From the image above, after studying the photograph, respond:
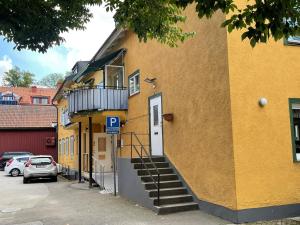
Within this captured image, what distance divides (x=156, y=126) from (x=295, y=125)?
5328 mm

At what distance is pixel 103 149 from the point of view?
21.6 meters

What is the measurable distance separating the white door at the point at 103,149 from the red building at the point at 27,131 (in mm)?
19036

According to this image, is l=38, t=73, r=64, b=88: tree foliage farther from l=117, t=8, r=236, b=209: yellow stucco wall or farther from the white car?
l=117, t=8, r=236, b=209: yellow stucco wall

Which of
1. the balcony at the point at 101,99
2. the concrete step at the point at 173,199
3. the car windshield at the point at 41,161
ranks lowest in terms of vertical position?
the concrete step at the point at 173,199

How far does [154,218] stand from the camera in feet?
30.8

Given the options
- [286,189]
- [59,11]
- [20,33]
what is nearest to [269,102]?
[286,189]

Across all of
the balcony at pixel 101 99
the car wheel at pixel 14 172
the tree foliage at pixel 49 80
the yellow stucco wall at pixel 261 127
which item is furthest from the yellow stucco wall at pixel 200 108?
the tree foliage at pixel 49 80

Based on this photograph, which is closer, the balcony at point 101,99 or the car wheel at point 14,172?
the balcony at point 101,99

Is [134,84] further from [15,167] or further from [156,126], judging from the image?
[15,167]

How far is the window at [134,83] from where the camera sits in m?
16.1

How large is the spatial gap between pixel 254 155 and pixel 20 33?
251 inches

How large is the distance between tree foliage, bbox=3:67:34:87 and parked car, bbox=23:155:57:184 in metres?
57.9

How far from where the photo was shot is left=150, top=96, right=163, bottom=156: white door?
43.9 ft

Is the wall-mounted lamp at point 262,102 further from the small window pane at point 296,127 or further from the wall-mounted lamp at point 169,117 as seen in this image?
the wall-mounted lamp at point 169,117
